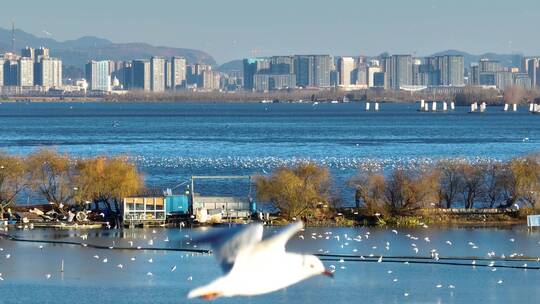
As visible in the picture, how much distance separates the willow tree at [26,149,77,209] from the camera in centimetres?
4144

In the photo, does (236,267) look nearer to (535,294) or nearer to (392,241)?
(535,294)

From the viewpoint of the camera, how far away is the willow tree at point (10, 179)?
4159 cm

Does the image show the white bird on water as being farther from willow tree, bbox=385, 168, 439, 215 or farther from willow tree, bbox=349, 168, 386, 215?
willow tree, bbox=385, 168, 439, 215

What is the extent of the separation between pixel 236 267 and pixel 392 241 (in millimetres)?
28441

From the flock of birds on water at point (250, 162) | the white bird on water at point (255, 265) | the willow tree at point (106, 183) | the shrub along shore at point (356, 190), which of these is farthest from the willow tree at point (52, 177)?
the white bird on water at point (255, 265)

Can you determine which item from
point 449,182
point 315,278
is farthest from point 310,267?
point 449,182

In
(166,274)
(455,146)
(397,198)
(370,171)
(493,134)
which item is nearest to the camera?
(166,274)

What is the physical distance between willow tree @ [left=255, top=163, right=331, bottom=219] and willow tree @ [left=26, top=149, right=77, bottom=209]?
6404 millimetres

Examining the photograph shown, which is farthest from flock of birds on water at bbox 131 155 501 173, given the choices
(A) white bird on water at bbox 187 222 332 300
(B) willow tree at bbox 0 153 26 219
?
(A) white bird on water at bbox 187 222 332 300

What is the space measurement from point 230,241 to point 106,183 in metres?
35.1

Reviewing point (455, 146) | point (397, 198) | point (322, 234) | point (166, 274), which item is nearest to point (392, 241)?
point (322, 234)

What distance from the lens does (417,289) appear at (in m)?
25.6

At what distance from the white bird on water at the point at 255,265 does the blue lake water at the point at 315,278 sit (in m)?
14.7

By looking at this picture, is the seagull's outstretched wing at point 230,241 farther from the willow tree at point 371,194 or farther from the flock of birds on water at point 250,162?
the flock of birds on water at point 250,162
